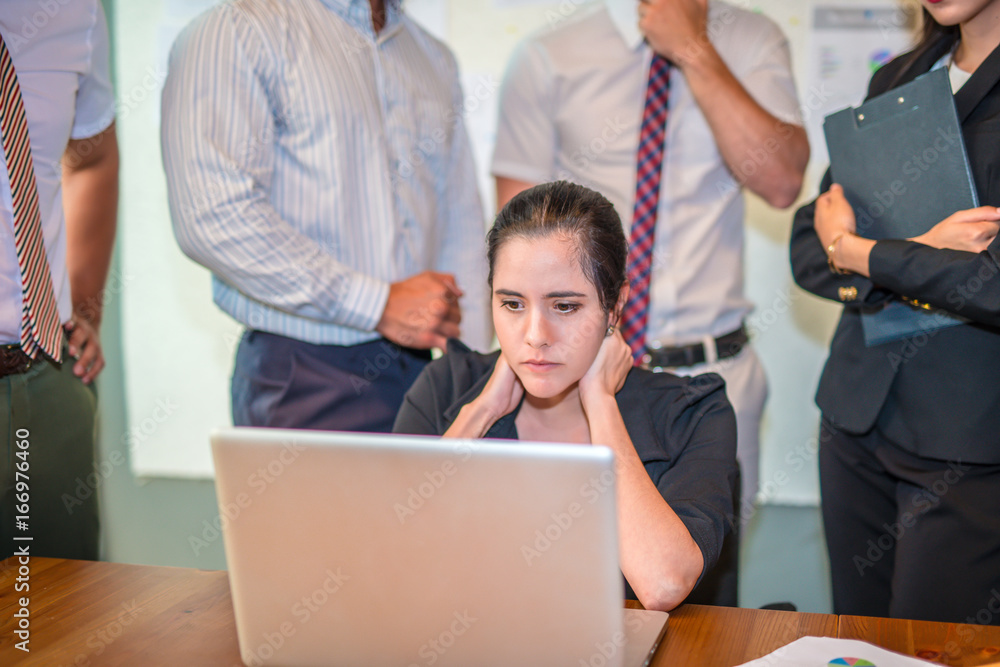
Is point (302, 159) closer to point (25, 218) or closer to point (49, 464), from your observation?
point (25, 218)

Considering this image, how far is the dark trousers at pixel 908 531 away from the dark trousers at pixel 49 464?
148cm

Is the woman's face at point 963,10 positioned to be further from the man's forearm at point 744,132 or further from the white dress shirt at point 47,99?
the white dress shirt at point 47,99

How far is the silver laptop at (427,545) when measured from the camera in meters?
0.87

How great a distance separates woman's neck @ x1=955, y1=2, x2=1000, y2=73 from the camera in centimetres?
161

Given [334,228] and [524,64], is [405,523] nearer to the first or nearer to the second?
[334,228]

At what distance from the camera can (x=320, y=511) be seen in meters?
0.91

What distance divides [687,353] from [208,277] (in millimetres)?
2591

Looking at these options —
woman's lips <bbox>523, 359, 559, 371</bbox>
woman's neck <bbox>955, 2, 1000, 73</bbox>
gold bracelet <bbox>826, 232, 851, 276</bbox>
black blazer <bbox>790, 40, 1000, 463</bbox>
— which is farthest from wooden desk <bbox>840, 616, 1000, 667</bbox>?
woman's neck <bbox>955, 2, 1000, 73</bbox>

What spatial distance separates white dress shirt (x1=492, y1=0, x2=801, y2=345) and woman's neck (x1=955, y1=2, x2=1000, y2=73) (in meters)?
0.60

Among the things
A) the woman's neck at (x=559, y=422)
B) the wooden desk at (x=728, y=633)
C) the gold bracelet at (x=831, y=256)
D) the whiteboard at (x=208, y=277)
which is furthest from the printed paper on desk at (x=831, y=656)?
the whiteboard at (x=208, y=277)

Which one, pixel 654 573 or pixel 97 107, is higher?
pixel 97 107

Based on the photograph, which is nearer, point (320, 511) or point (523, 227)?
point (320, 511)

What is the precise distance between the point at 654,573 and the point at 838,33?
9.51ft

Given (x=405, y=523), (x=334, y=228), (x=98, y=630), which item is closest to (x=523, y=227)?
(x=334, y=228)
